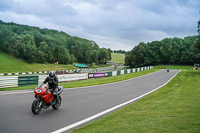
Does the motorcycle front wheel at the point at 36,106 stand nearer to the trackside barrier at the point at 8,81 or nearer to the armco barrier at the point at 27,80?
the trackside barrier at the point at 8,81

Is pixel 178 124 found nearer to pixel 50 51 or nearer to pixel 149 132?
pixel 149 132

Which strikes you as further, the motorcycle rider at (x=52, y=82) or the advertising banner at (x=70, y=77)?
the advertising banner at (x=70, y=77)

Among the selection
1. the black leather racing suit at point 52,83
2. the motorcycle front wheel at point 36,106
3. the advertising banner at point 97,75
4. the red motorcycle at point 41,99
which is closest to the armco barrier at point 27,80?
the black leather racing suit at point 52,83

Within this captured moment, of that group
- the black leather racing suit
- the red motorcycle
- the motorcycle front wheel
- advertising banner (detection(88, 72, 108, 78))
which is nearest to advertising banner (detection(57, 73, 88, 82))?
advertising banner (detection(88, 72, 108, 78))

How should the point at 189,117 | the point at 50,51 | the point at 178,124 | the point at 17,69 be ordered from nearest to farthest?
the point at 178,124 → the point at 189,117 → the point at 17,69 → the point at 50,51

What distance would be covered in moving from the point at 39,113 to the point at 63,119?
4.20ft

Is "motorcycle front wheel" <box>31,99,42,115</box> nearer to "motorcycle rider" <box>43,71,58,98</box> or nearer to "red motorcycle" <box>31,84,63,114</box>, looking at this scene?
"red motorcycle" <box>31,84,63,114</box>

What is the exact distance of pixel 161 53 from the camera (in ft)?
357

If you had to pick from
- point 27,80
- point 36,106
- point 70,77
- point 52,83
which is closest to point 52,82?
point 52,83

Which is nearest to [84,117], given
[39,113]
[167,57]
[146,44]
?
[39,113]

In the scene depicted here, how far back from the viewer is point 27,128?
20.2ft

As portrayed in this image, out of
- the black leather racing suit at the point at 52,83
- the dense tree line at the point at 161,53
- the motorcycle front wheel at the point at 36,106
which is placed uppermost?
the dense tree line at the point at 161,53

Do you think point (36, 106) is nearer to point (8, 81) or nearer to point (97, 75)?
point (8, 81)

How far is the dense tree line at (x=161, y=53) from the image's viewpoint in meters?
105
